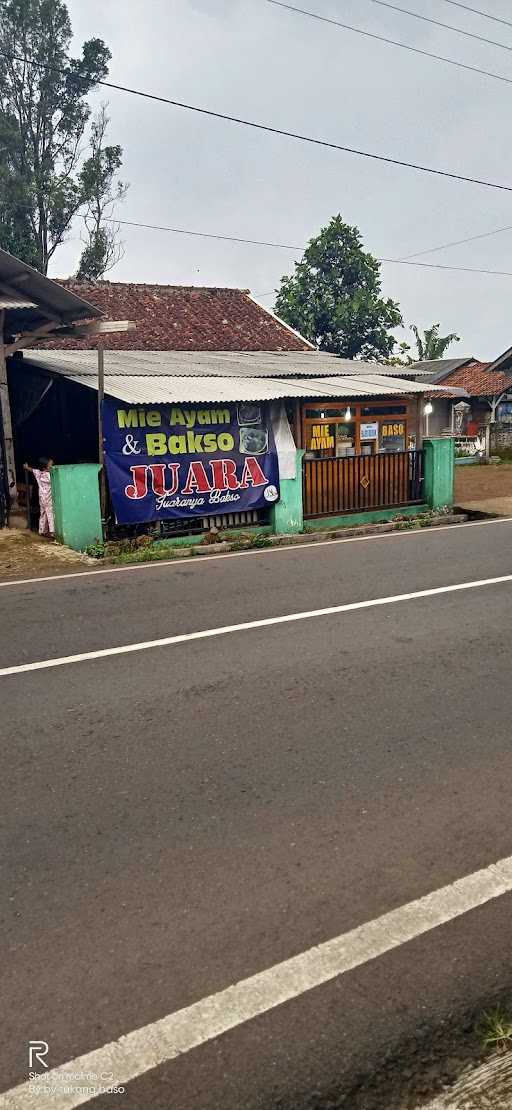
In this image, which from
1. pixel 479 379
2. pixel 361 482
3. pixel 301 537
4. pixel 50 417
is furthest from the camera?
pixel 479 379

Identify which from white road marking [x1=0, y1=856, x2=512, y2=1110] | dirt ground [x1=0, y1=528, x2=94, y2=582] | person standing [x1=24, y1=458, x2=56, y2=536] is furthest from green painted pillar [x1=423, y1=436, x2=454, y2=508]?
white road marking [x1=0, y1=856, x2=512, y2=1110]

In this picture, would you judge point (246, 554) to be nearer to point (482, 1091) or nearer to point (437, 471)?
point (437, 471)

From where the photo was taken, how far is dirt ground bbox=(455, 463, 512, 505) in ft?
68.1

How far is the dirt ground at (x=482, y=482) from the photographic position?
20770 millimetres

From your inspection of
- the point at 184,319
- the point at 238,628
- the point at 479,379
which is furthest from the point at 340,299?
the point at 238,628

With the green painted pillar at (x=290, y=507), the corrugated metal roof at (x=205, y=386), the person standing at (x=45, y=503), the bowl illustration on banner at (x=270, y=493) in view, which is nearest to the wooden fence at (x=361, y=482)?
the green painted pillar at (x=290, y=507)

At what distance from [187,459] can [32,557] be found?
3.36 metres

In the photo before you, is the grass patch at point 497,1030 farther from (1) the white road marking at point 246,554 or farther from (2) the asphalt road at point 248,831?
(1) the white road marking at point 246,554

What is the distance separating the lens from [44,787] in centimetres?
451

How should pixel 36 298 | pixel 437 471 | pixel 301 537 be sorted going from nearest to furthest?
pixel 301 537 → pixel 36 298 → pixel 437 471

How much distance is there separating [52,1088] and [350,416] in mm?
17220

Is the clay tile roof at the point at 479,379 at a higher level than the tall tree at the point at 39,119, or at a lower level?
lower

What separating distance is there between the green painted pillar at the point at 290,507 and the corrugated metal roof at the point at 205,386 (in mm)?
1515

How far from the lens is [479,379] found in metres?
35.9
